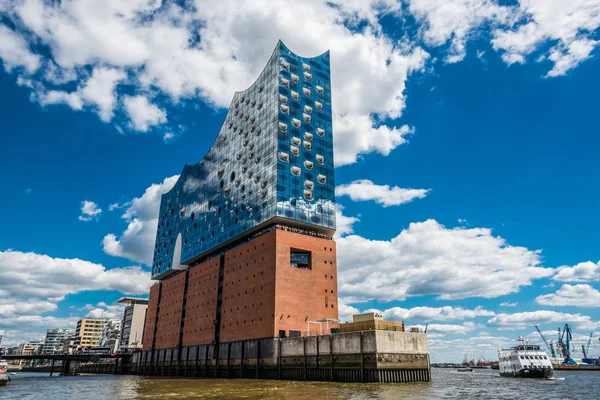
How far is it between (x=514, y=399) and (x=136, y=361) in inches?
4320

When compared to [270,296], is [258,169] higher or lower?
higher

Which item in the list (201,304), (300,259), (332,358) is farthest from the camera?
(201,304)

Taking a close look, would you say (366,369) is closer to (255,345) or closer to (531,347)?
(255,345)

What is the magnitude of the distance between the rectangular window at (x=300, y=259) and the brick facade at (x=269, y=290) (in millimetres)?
879

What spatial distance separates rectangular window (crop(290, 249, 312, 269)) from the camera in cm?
7469

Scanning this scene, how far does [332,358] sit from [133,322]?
13746 centimetres

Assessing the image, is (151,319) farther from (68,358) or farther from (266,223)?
(266,223)

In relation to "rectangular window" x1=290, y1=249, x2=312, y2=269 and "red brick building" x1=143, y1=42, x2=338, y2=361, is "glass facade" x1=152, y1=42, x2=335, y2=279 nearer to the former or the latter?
"red brick building" x1=143, y1=42, x2=338, y2=361

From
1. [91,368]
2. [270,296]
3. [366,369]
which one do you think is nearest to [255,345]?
[270,296]

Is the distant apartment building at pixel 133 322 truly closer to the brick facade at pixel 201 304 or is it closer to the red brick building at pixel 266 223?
the red brick building at pixel 266 223

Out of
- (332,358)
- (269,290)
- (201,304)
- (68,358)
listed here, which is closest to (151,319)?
(68,358)

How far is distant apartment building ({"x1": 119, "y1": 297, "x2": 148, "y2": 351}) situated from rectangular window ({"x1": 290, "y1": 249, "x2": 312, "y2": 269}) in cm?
10727

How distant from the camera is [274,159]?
7856cm

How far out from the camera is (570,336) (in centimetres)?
19700
